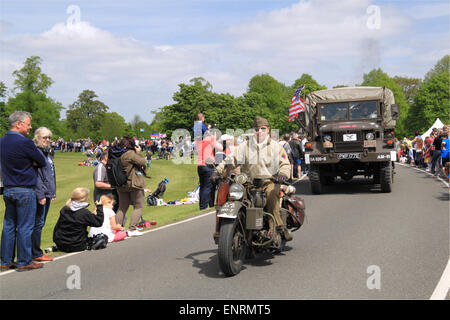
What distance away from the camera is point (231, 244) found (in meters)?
5.84

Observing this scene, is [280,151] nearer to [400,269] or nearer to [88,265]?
[400,269]

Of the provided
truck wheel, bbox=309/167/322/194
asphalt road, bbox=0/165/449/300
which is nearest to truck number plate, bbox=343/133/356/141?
truck wheel, bbox=309/167/322/194

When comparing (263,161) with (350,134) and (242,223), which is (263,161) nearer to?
(242,223)

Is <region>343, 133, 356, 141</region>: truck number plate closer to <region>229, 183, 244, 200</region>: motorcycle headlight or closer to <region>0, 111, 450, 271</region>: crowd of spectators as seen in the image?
<region>0, 111, 450, 271</region>: crowd of spectators

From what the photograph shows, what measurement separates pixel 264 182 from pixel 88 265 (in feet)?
8.69

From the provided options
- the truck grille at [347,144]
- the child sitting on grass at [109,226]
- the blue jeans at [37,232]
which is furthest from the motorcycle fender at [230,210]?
the truck grille at [347,144]

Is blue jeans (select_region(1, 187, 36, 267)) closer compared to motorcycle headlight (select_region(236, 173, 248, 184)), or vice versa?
motorcycle headlight (select_region(236, 173, 248, 184))

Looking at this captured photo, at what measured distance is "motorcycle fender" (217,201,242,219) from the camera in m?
5.81

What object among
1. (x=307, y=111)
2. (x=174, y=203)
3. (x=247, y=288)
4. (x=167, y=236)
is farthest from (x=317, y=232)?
(x=307, y=111)

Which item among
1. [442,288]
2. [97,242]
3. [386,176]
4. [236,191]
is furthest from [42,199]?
[386,176]

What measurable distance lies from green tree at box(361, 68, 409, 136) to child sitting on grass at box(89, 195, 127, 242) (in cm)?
7990

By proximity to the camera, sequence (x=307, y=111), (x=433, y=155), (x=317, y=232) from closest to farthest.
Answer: (x=317, y=232), (x=307, y=111), (x=433, y=155)

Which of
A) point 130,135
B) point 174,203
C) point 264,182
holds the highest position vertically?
point 130,135

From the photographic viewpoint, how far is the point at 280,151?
6.86m
